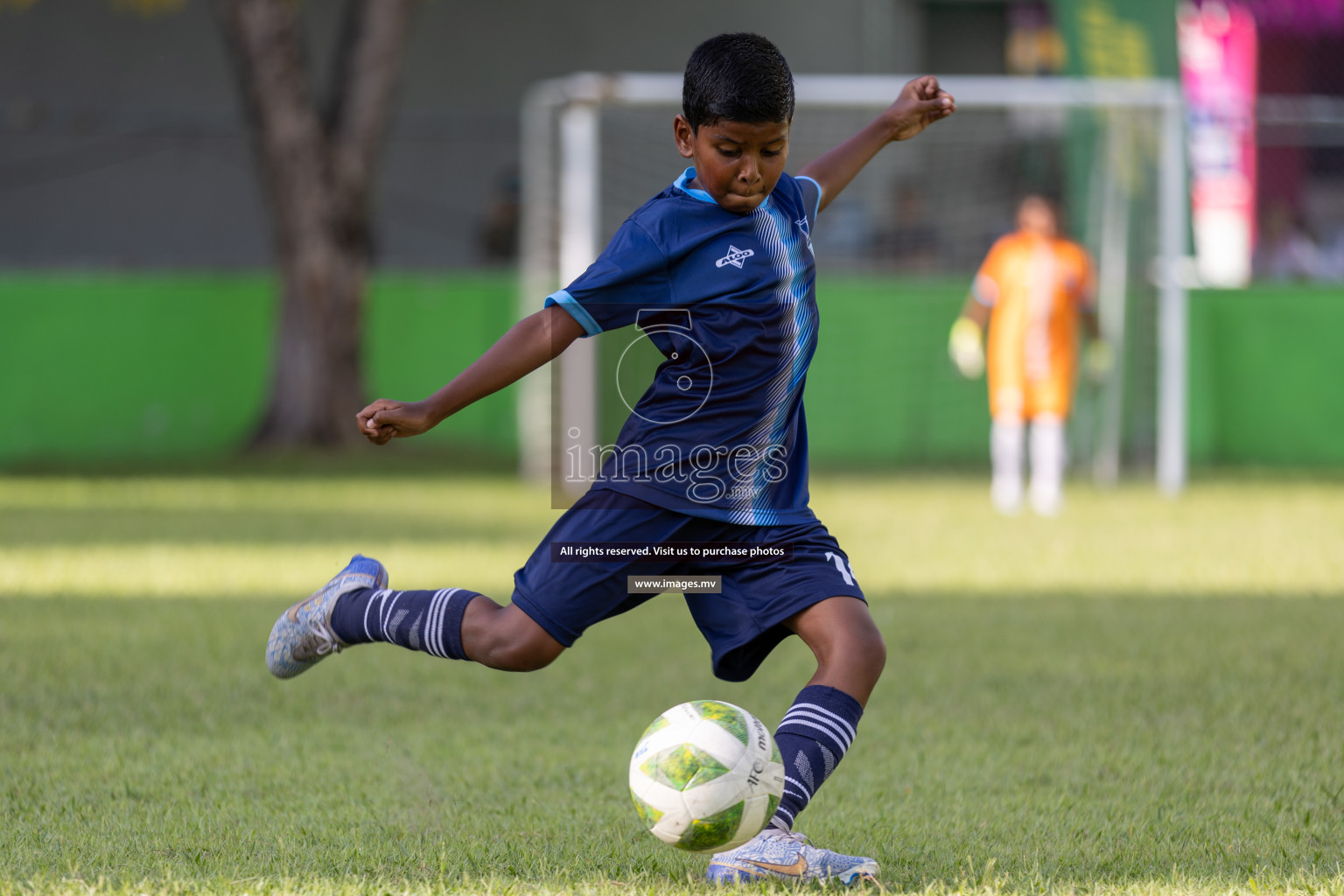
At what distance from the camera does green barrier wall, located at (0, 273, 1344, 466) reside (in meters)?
14.1

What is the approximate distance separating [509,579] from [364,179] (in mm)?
7441

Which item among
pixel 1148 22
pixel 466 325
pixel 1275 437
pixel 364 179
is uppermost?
pixel 1148 22

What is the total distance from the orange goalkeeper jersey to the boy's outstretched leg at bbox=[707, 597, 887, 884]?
759 cm

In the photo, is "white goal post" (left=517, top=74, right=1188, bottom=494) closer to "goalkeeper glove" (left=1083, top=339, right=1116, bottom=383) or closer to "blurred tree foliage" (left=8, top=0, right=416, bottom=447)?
"goalkeeper glove" (left=1083, top=339, right=1116, bottom=383)

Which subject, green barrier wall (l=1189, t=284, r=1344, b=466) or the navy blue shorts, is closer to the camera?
the navy blue shorts

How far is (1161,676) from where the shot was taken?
18.2ft

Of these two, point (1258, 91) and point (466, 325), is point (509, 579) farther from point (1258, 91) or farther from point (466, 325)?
point (1258, 91)

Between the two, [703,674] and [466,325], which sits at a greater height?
[466,325]

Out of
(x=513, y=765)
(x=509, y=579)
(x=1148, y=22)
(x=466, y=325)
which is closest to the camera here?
(x=513, y=765)

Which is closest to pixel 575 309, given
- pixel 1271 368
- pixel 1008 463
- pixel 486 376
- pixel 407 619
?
pixel 486 376

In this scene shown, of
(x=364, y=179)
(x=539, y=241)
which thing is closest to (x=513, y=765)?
(x=539, y=241)

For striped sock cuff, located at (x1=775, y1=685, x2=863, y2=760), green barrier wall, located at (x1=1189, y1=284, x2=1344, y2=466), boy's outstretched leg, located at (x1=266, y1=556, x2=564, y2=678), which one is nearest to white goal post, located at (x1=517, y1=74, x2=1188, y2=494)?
green barrier wall, located at (x1=1189, y1=284, x2=1344, y2=466)

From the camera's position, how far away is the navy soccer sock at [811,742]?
10.5 feet

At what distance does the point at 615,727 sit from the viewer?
4.83 meters
